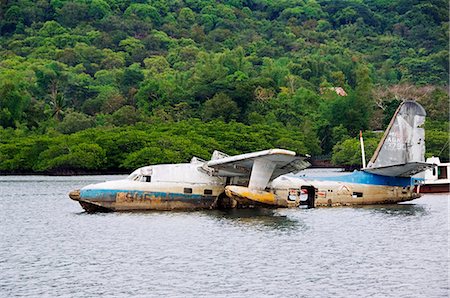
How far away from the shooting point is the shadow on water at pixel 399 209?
48094mm

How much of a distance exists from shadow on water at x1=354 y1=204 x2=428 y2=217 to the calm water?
0.06 metres

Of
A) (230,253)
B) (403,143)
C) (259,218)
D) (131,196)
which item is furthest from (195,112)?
(230,253)

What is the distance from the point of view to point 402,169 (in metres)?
50.2

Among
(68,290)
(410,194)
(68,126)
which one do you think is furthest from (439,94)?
(68,290)

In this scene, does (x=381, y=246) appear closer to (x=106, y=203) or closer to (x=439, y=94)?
(x=106, y=203)

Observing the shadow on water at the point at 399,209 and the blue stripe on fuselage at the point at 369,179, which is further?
the blue stripe on fuselage at the point at 369,179

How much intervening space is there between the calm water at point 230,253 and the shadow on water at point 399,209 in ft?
0.20

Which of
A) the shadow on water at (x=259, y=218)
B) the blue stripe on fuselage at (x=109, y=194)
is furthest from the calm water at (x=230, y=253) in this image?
the blue stripe on fuselage at (x=109, y=194)

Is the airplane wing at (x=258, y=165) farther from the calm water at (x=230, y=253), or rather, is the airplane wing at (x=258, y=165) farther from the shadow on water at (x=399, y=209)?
the shadow on water at (x=399, y=209)

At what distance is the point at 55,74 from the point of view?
15038 cm

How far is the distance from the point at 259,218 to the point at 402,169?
8.26m

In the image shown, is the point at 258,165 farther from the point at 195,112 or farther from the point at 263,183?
the point at 195,112

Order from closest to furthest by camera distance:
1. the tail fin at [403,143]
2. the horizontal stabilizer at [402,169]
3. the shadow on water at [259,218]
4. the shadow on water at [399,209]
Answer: the shadow on water at [259,218] < the shadow on water at [399,209] < the horizontal stabilizer at [402,169] < the tail fin at [403,143]

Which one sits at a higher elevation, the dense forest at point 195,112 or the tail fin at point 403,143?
the dense forest at point 195,112
